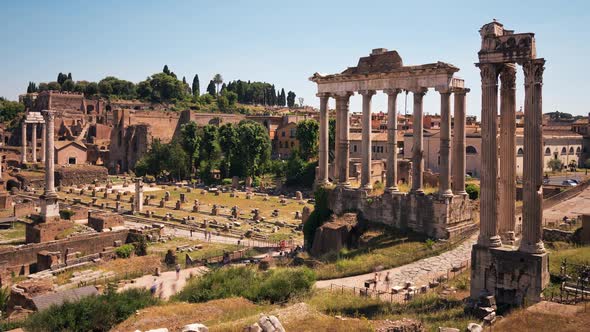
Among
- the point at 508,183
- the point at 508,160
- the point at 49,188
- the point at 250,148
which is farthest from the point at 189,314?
the point at 250,148

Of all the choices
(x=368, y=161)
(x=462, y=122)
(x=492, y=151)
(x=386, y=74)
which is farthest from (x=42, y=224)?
(x=492, y=151)

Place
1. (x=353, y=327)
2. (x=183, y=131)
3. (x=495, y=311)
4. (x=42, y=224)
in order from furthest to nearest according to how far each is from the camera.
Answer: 1. (x=183, y=131)
2. (x=42, y=224)
3. (x=495, y=311)
4. (x=353, y=327)

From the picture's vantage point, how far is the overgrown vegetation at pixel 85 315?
13.6m

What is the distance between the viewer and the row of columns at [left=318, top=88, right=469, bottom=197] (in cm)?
2212

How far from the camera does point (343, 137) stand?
25.5 m

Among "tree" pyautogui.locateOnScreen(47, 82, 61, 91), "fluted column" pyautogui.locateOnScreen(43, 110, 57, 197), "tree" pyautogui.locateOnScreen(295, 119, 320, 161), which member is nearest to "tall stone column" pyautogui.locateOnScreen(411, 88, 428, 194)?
"fluted column" pyautogui.locateOnScreen(43, 110, 57, 197)

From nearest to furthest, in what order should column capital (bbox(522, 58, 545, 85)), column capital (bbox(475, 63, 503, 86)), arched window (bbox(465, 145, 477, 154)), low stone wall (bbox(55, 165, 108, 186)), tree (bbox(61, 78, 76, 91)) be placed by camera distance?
1. column capital (bbox(522, 58, 545, 85))
2. column capital (bbox(475, 63, 503, 86))
3. arched window (bbox(465, 145, 477, 154))
4. low stone wall (bbox(55, 165, 108, 186))
5. tree (bbox(61, 78, 76, 91))

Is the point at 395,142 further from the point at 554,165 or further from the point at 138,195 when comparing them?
the point at 554,165

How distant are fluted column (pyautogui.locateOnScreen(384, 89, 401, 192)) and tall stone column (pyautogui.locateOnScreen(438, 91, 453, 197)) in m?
2.09

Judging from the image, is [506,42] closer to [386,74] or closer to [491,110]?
[491,110]

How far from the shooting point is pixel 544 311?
40.3 ft

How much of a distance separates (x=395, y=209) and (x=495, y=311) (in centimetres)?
952

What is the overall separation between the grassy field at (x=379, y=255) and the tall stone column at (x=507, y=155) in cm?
523

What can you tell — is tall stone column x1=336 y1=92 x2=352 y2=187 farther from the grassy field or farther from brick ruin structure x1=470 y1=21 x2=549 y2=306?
brick ruin structure x1=470 y1=21 x2=549 y2=306
